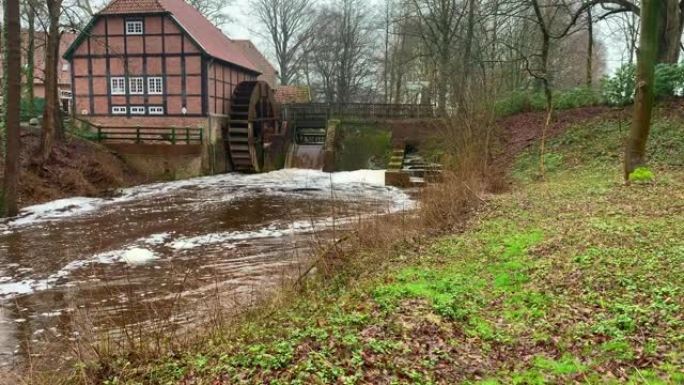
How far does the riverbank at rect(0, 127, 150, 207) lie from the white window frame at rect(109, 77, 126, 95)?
449 centimetres

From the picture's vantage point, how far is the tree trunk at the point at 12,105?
13.2 m

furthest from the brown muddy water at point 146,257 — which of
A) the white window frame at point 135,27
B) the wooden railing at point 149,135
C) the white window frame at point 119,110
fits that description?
the white window frame at point 135,27

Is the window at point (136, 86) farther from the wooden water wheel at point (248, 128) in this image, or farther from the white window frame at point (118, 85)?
the wooden water wheel at point (248, 128)

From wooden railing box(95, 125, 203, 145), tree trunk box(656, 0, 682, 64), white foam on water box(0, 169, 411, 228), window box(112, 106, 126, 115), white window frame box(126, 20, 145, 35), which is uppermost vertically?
white window frame box(126, 20, 145, 35)

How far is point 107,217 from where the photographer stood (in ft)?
46.5

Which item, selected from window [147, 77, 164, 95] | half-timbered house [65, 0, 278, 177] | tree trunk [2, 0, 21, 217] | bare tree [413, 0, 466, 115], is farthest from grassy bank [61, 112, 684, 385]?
window [147, 77, 164, 95]

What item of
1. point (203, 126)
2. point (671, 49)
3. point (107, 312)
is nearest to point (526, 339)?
point (107, 312)

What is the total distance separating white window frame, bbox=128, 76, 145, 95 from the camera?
2492 cm

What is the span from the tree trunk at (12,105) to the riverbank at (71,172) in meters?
1.26

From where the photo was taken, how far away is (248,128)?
2481cm

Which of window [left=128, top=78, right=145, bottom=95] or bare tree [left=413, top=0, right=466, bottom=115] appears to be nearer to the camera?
window [left=128, top=78, right=145, bottom=95]

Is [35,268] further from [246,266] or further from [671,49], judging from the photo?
[671,49]

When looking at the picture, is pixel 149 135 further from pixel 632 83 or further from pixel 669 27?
pixel 669 27

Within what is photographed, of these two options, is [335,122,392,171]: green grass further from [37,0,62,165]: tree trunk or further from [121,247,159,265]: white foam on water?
[121,247,159,265]: white foam on water
